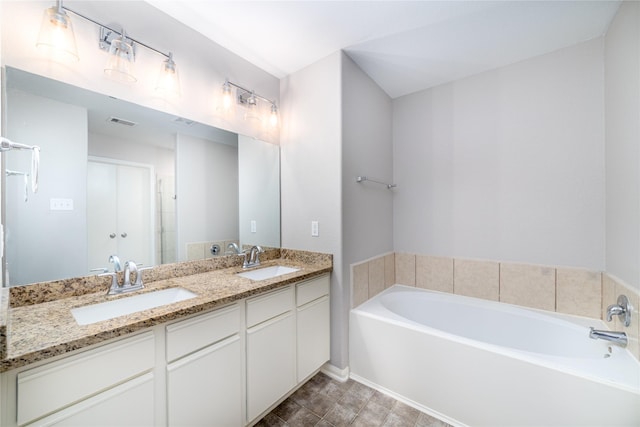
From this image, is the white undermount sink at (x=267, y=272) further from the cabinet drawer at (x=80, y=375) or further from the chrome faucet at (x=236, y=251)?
the cabinet drawer at (x=80, y=375)

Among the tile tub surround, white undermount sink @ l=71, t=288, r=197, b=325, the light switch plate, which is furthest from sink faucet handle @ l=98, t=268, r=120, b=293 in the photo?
the tile tub surround

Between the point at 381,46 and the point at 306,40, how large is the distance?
55 cm

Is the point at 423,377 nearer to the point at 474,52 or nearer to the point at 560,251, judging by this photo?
the point at 560,251

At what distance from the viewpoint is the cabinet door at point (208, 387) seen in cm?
111

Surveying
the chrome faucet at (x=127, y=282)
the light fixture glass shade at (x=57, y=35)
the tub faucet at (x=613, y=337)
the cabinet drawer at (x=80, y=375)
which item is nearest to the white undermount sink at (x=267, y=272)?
the chrome faucet at (x=127, y=282)

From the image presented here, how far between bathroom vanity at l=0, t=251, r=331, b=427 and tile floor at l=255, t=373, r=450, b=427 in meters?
0.11

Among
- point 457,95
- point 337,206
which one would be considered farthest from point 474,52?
point 337,206

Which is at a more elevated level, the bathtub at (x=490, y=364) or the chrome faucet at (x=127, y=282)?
the chrome faucet at (x=127, y=282)

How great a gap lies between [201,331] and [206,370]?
20 cm

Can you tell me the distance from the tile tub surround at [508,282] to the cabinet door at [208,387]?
3.30ft

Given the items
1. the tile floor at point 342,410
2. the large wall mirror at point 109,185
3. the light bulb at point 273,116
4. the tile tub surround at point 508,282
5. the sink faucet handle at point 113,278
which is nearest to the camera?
the large wall mirror at point 109,185

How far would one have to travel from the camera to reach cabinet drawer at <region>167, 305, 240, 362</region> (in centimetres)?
111

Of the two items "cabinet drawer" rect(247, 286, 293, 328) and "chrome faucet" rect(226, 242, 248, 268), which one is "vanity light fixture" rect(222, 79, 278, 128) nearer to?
"chrome faucet" rect(226, 242, 248, 268)

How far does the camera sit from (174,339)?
111 cm
